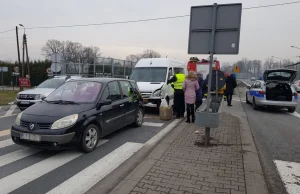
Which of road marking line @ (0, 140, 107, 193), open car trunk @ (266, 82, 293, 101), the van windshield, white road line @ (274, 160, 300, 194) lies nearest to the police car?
open car trunk @ (266, 82, 293, 101)

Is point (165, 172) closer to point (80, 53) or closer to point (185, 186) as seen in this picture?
point (185, 186)

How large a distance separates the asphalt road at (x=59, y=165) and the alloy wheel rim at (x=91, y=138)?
0.58 feet

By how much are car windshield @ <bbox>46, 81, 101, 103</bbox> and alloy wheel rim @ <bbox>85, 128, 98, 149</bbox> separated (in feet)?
2.43

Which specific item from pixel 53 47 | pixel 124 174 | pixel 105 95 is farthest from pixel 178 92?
pixel 53 47

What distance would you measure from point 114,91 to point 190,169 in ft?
10.7

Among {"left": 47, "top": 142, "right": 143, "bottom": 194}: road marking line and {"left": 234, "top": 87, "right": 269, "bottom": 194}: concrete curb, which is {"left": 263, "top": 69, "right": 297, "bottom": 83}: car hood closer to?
{"left": 234, "top": 87, "right": 269, "bottom": 194}: concrete curb

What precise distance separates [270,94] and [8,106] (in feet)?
44.3

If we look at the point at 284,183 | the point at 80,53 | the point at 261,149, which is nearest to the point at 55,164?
the point at 284,183

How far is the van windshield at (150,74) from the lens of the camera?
11.3m

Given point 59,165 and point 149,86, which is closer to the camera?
point 59,165

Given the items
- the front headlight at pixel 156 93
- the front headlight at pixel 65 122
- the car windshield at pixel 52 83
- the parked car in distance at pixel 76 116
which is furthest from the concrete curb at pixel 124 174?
the car windshield at pixel 52 83

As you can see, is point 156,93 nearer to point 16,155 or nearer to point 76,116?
point 76,116

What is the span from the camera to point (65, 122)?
509cm

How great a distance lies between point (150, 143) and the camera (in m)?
6.27
